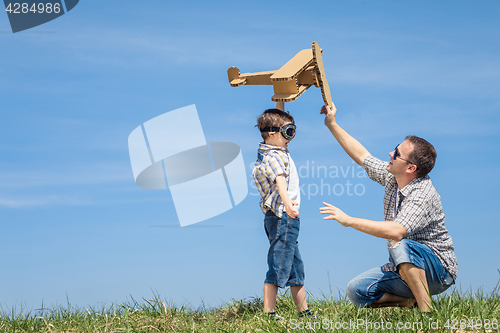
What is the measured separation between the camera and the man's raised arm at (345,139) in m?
5.20

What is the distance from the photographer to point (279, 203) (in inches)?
186

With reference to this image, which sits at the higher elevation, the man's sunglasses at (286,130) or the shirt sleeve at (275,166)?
the man's sunglasses at (286,130)

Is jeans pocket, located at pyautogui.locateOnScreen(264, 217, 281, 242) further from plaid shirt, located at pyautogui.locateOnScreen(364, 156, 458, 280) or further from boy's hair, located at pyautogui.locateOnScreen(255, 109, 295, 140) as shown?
plaid shirt, located at pyautogui.locateOnScreen(364, 156, 458, 280)

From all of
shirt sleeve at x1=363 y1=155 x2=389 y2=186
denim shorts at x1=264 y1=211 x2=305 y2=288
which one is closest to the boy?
denim shorts at x1=264 y1=211 x2=305 y2=288

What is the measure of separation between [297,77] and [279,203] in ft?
5.04

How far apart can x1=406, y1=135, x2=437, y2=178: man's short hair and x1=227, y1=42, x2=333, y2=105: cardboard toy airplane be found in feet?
3.79

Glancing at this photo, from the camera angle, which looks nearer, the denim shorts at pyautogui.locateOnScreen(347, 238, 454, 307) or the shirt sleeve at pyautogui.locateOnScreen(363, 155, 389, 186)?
the denim shorts at pyautogui.locateOnScreen(347, 238, 454, 307)

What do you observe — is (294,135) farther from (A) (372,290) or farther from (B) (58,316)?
(B) (58,316)

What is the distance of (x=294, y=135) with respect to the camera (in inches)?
197

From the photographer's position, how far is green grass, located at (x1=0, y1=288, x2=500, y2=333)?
3840mm

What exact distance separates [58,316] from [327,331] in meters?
3.56

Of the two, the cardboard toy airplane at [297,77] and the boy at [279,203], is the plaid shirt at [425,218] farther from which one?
the cardboard toy airplane at [297,77]

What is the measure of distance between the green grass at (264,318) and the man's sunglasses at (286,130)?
6.14 feet

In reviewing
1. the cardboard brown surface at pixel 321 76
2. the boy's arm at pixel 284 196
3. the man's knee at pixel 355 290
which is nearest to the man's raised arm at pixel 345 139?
Answer: the cardboard brown surface at pixel 321 76
